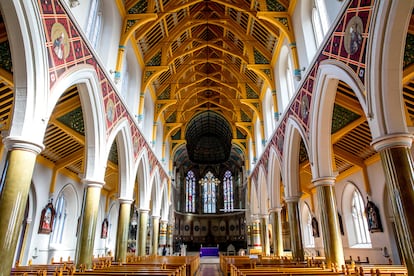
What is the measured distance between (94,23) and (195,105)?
13.2 m

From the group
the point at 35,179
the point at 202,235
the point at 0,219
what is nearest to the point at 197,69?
the point at 35,179

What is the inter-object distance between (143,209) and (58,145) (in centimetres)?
538

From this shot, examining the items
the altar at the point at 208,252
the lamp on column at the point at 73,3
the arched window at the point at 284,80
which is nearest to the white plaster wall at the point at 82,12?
the lamp on column at the point at 73,3

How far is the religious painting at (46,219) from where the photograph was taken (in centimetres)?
1267

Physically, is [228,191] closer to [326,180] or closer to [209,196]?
[209,196]

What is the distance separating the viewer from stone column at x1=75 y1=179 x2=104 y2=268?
8.11 meters

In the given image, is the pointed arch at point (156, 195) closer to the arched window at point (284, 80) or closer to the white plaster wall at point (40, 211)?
the white plaster wall at point (40, 211)

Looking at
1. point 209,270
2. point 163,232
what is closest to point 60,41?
point 209,270

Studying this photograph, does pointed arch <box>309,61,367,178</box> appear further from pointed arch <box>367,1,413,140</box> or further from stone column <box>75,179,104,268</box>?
stone column <box>75,179,104,268</box>

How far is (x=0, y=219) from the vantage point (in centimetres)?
494

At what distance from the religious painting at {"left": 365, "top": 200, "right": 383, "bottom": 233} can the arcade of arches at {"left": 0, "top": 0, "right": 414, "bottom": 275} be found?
10 cm

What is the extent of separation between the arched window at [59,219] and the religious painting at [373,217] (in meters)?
15.2

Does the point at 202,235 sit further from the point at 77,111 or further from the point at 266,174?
the point at 77,111

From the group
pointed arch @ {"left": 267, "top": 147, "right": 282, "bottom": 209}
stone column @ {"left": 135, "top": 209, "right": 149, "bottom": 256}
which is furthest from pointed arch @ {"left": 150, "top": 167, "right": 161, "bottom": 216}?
pointed arch @ {"left": 267, "top": 147, "right": 282, "bottom": 209}
